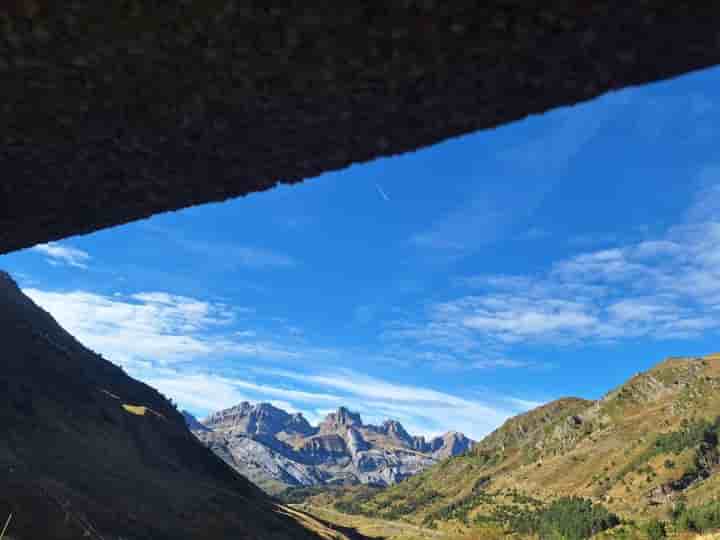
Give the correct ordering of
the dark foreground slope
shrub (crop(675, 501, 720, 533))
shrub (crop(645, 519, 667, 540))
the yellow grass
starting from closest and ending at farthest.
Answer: the dark foreground slope
shrub (crop(645, 519, 667, 540))
the yellow grass
shrub (crop(675, 501, 720, 533))

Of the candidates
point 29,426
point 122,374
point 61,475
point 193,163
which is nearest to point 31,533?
point 61,475

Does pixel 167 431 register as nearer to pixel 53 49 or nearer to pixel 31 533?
pixel 31 533

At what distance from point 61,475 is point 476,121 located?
204 ft

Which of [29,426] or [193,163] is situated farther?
[29,426]

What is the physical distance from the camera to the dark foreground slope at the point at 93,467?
1679 inches

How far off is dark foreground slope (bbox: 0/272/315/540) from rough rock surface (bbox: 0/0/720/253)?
3810cm

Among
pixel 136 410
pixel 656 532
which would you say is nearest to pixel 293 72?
pixel 136 410

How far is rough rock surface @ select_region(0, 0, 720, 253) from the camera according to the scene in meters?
3.99

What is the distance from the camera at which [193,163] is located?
6320 mm

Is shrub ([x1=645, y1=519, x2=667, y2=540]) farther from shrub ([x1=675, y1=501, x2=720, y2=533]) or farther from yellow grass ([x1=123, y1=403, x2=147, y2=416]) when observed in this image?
yellow grass ([x1=123, y1=403, x2=147, y2=416])

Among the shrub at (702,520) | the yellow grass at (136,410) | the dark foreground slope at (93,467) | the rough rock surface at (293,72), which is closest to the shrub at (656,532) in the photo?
the shrub at (702,520)

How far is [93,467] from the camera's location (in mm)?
60969

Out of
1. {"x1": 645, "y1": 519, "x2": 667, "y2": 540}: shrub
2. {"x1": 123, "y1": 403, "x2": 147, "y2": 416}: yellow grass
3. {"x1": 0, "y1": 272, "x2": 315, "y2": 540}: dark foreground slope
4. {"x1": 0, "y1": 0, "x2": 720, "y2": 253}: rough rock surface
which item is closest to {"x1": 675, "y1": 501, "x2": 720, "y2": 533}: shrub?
{"x1": 645, "y1": 519, "x2": 667, "y2": 540}: shrub

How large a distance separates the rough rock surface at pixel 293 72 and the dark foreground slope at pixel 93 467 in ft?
125
